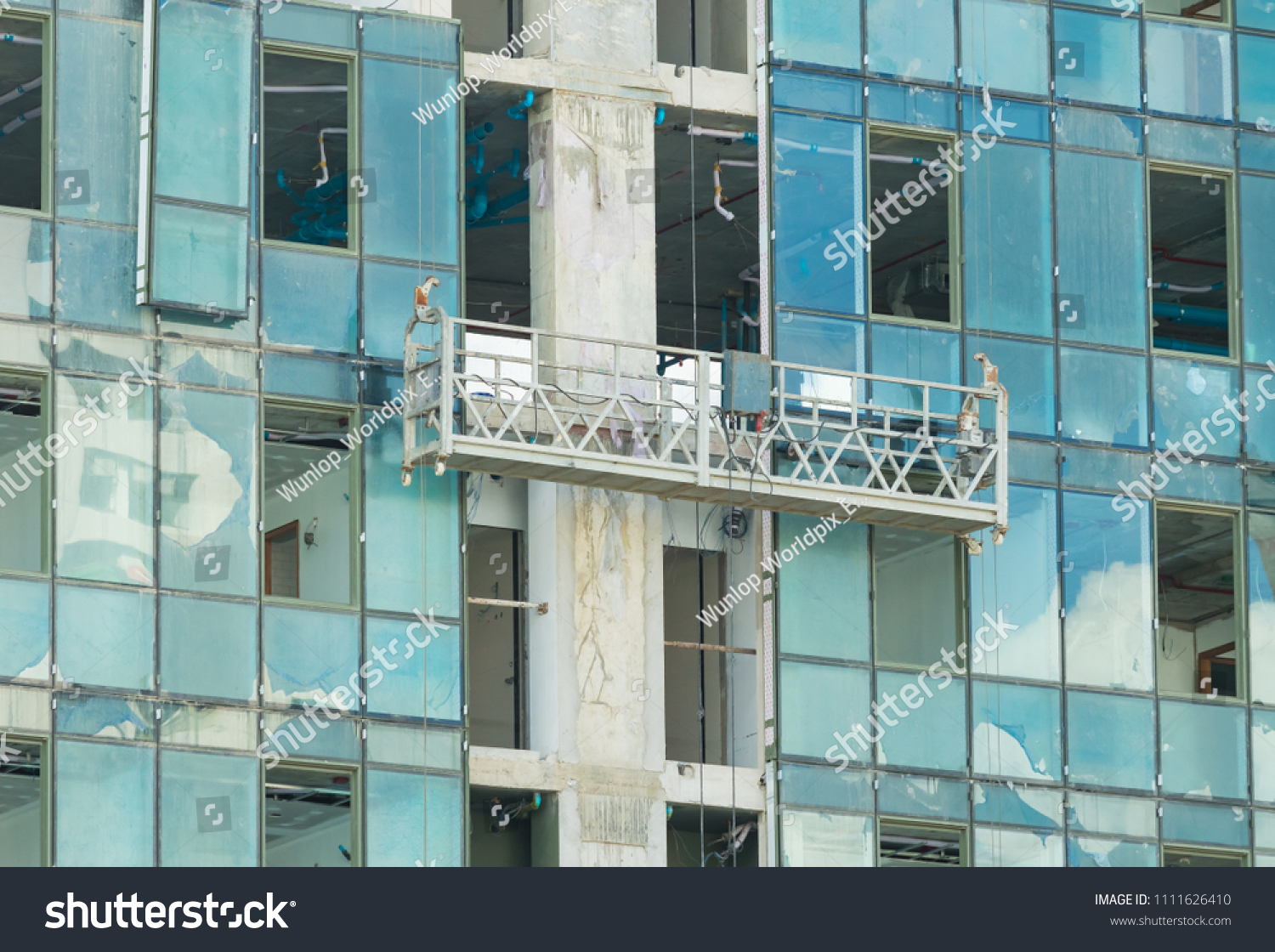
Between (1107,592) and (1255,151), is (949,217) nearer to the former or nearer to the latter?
(1255,151)

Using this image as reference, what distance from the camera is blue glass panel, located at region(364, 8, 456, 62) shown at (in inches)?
1795

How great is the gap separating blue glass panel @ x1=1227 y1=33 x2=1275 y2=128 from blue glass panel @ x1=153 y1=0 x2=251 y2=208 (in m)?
14.5

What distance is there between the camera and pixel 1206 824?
1880 inches

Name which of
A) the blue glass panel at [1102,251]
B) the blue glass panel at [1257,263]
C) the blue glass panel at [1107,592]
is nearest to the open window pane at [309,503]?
the blue glass panel at [1107,592]

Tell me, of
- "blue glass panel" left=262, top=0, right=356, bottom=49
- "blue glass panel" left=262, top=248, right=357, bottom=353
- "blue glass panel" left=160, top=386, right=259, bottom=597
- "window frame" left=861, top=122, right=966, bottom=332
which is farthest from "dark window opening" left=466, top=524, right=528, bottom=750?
"blue glass panel" left=262, top=0, right=356, bottom=49

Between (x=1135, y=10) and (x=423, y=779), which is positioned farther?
(x=1135, y=10)

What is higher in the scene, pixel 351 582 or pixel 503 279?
pixel 503 279

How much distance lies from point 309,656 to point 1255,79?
16.3 m

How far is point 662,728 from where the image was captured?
45906mm

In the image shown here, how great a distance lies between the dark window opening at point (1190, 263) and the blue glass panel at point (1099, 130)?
64 centimetres

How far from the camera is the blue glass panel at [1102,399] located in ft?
159

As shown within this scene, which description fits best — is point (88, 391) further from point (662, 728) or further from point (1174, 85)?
point (1174, 85)

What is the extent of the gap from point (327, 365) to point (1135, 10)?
13.0m
